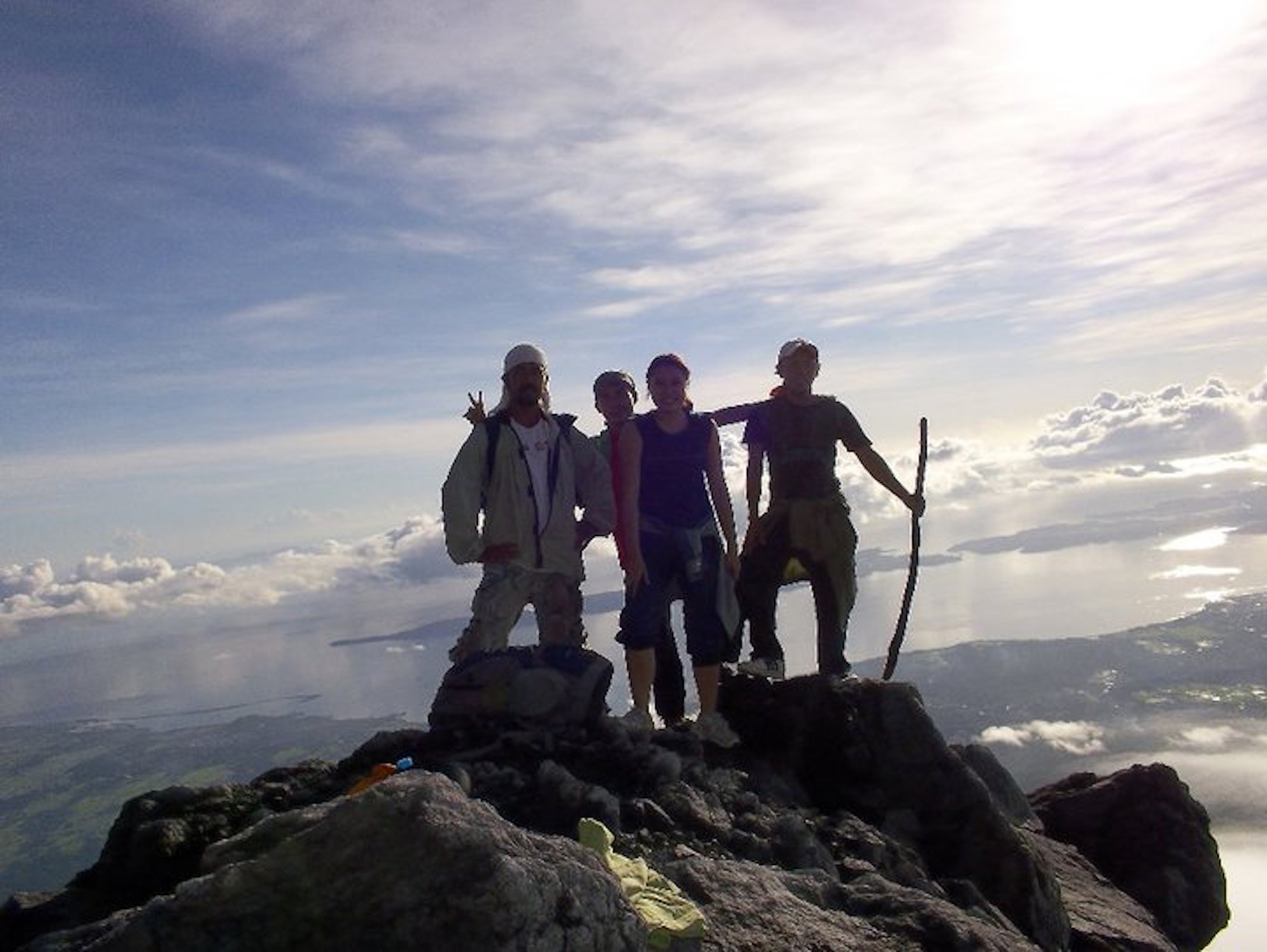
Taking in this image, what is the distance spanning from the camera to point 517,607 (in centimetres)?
1094

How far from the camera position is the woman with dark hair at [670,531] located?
36.7 ft

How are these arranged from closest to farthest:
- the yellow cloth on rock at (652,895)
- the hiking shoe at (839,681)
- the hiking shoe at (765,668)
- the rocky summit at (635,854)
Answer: the rocky summit at (635,854) < the yellow cloth on rock at (652,895) < the hiking shoe at (839,681) < the hiking shoe at (765,668)

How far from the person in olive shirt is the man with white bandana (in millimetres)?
2967

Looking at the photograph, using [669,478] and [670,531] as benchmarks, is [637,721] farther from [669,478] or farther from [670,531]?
[669,478]

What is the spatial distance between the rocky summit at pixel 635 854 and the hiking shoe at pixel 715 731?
240 millimetres

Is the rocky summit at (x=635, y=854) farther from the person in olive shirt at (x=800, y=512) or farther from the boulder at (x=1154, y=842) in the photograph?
the person in olive shirt at (x=800, y=512)

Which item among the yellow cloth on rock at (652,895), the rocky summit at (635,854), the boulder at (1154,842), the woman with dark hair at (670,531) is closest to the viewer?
the rocky summit at (635,854)

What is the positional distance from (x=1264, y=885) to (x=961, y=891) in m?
155

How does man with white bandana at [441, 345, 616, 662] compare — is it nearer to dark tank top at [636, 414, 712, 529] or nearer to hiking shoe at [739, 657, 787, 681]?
dark tank top at [636, 414, 712, 529]

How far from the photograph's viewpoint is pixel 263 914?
4.45m

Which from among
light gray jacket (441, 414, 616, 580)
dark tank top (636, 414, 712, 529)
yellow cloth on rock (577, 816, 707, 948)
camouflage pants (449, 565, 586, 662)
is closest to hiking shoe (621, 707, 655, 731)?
camouflage pants (449, 565, 586, 662)

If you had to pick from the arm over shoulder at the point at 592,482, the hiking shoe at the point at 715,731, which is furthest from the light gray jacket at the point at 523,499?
the hiking shoe at the point at 715,731

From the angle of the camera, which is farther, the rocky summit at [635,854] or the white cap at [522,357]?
the white cap at [522,357]

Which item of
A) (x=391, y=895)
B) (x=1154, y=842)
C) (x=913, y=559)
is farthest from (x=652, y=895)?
(x=1154, y=842)
